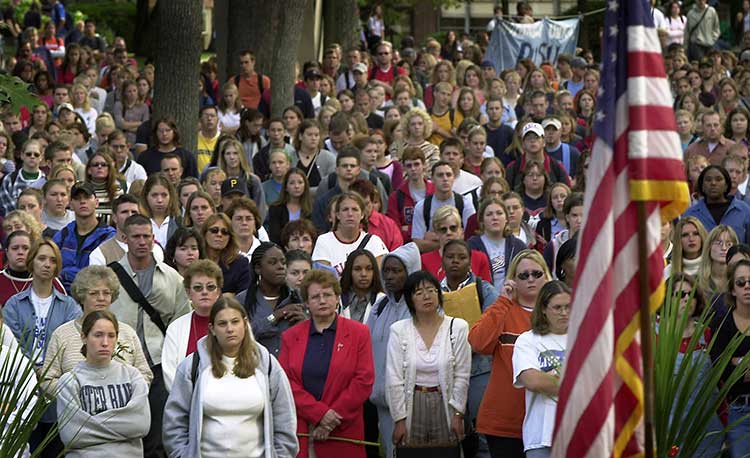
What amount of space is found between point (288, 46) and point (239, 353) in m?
12.2

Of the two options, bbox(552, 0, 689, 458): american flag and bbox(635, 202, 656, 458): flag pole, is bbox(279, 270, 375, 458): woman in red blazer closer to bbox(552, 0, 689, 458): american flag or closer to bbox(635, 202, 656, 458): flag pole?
bbox(552, 0, 689, 458): american flag

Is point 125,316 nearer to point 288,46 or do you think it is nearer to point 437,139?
point 437,139

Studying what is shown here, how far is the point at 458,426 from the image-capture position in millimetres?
11234

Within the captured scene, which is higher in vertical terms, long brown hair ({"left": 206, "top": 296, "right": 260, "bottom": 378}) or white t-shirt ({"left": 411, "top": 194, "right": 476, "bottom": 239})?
white t-shirt ({"left": 411, "top": 194, "right": 476, "bottom": 239})

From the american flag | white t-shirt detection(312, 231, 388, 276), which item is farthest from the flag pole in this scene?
white t-shirt detection(312, 231, 388, 276)

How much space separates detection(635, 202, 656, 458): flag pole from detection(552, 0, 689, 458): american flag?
0.05m

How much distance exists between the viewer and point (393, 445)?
11430mm

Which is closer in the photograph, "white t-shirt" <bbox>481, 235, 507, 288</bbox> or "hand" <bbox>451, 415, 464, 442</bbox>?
"hand" <bbox>451, 415, 464, 442</bbox>

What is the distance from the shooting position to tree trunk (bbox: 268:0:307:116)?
2153 centimetres

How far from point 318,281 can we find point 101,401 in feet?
5.27

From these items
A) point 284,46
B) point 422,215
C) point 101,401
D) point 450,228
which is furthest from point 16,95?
point 284,46

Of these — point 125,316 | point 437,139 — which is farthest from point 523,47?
point 125,316

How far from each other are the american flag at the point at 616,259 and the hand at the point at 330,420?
4.51 m

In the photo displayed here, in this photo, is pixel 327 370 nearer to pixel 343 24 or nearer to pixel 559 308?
pixel 559 308
